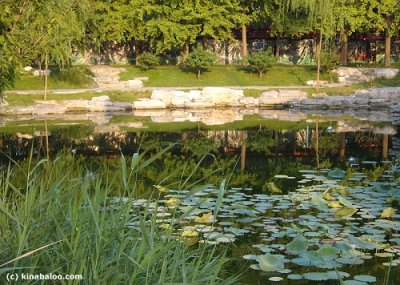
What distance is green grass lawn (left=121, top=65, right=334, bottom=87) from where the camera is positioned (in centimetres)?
3120

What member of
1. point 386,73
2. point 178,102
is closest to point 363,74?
point 386,73

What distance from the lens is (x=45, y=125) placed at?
20.7 metres

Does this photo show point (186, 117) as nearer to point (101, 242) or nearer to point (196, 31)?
point (196, 31)

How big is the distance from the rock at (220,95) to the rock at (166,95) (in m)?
0.99

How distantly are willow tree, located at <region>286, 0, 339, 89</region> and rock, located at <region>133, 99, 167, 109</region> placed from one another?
7.89 m

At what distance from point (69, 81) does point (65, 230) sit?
26.2 m

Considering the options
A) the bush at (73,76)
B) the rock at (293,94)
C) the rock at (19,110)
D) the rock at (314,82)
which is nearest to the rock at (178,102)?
the rock at (293,94)

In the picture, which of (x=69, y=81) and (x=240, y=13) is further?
(x=240, y=13)

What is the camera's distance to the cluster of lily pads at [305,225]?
640cm

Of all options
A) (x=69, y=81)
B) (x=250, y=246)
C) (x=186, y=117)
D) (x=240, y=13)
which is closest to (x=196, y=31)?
(x=240, y=13)

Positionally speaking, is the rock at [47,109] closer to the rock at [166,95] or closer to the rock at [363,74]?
the rock at [166,95]

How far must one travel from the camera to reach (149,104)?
26156 millimetres

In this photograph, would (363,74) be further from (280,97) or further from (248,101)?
(248,101)

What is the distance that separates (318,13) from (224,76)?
5.70 metres
